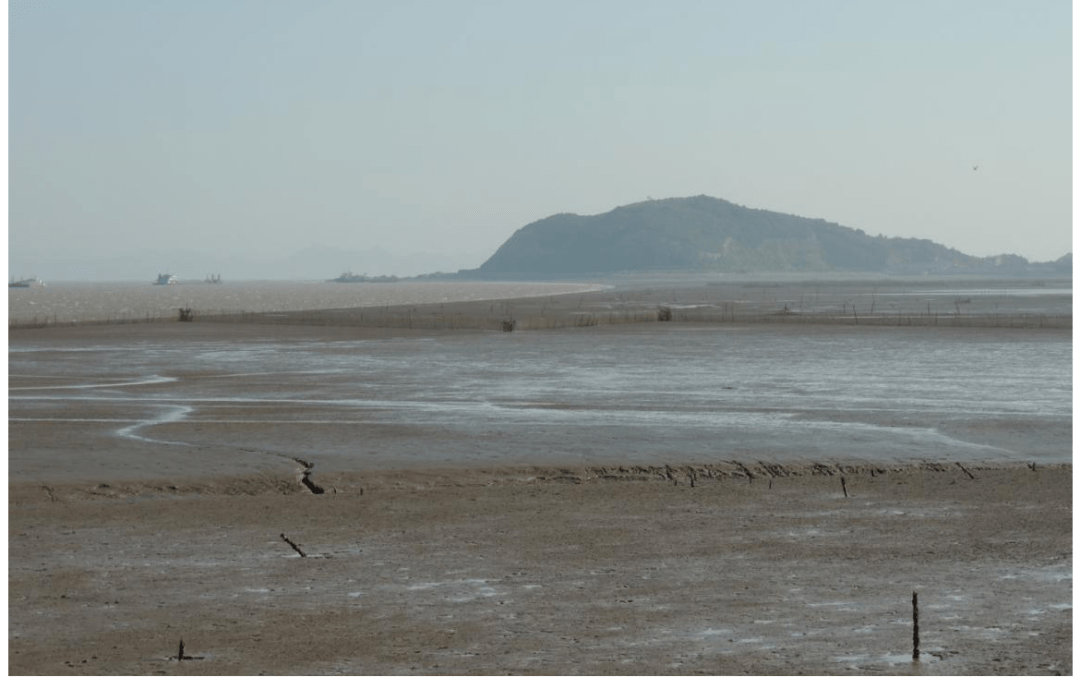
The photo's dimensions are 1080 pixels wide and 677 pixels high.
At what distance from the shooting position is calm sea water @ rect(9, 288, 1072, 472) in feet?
82.7

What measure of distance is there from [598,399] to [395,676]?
76.9 ft

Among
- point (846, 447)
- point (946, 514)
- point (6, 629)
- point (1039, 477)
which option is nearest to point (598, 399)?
point (846, 447)

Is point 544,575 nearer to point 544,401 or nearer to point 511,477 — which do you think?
point 511,477

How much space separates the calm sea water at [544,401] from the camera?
25.2 metres

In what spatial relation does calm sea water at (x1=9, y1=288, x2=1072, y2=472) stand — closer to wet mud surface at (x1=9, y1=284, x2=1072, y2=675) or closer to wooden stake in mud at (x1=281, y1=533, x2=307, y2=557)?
wet mud surface at (x1=9, y1=284, x2=1072, y2=675)

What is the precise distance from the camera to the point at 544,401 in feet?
113

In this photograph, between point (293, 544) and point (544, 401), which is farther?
point (544, 401)

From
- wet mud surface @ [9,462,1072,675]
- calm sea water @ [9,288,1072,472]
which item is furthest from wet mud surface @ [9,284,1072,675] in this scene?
calm sea water @ [9,288,1072,472]

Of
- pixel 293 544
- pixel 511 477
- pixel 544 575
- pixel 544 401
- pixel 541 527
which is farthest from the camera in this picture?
pixel 544 401

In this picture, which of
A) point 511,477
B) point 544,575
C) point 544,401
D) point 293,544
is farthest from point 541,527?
point 544,401

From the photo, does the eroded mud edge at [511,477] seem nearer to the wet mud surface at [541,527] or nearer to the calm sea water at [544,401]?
the wet mud surface at [541,527]

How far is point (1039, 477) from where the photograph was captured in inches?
851

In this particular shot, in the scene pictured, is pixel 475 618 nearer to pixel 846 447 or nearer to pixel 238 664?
pixel 238 664

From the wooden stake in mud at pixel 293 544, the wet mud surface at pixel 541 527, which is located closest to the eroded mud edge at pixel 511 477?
the wet mud surface at pixel 541 527
